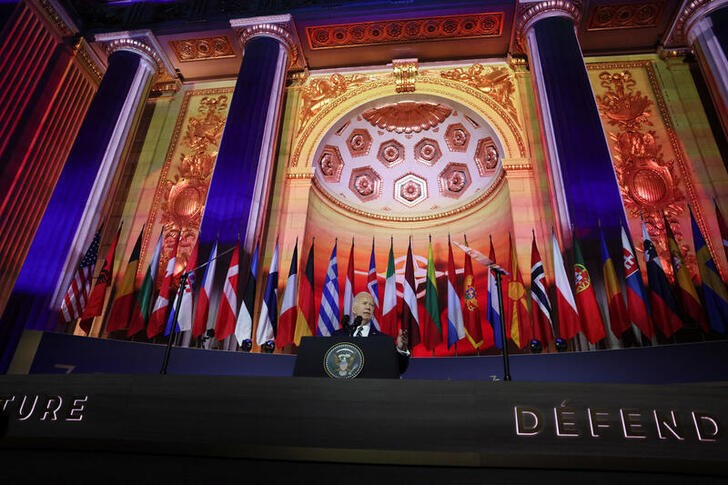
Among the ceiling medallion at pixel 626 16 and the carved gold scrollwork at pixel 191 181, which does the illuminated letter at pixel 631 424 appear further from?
the ceiling medallion at pixel 626 16

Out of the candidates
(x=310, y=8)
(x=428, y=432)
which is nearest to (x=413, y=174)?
(x=310, y=8)

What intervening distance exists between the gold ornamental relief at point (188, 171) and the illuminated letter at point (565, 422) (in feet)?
26.6

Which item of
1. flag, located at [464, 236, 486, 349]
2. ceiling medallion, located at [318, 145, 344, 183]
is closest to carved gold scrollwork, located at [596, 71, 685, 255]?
flag, located at [464, 236, 486, 349]

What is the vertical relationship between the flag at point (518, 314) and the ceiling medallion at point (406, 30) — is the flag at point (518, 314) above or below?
below

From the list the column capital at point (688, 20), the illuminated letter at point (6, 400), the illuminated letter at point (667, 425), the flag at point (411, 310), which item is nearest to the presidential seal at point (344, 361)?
the illuminated letter at point (667, 425)

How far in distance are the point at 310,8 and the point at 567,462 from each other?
11.0 metres

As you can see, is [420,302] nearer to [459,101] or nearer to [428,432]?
[459,101]

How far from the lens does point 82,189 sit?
918cm

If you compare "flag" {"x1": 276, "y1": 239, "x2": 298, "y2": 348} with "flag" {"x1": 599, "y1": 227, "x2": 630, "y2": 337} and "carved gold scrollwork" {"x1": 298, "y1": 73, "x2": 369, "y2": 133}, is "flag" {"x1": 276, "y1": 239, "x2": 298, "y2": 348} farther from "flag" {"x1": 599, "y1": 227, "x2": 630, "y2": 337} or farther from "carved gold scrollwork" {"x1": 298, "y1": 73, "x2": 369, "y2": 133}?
"carved gold scrollwork" {"x1": 298, "y1": 73, "x2": 369, "y2": 133}

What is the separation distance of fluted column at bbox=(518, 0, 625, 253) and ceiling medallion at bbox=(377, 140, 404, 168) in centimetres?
411

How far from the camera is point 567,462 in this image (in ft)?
8.14

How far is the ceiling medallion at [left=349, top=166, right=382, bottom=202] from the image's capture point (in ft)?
43.3

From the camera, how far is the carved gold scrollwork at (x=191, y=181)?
396 inches

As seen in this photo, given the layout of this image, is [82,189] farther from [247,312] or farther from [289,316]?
[289,316]
